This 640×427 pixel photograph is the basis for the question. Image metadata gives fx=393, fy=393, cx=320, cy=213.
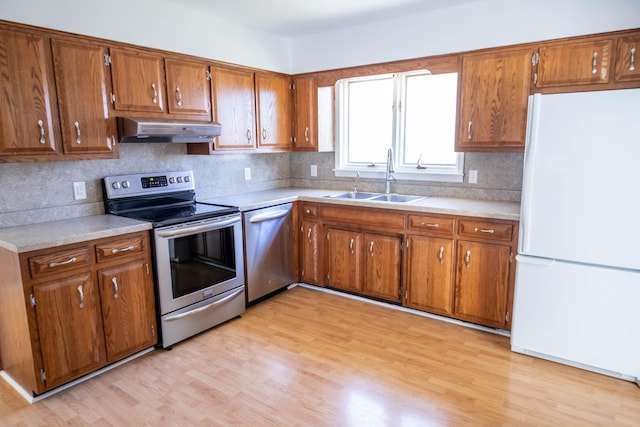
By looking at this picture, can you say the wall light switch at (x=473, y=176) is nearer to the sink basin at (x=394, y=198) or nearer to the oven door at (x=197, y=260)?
the sink basin at (x=394, y=198)

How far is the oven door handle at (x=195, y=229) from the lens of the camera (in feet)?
8.50

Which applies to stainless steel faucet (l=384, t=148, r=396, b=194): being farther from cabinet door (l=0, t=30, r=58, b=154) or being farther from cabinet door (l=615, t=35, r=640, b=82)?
cabinet door (l=0, t=30, r=58, b=154)

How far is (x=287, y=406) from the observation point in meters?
2.13

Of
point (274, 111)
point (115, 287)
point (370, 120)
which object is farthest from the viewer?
point (370, 120)

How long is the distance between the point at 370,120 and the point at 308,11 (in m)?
1.21

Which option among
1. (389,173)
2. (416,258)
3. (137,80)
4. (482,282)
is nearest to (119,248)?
(137,80)

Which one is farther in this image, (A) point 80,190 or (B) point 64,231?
(A) point 80,190

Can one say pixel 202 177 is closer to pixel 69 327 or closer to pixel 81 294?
→ pixel 81 294

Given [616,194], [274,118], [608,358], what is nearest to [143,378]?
[274,118]

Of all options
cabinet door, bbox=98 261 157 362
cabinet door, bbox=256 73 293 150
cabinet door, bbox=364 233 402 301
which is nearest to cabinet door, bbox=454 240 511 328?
cabinet door, bbox=364 233 402 301

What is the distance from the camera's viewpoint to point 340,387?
2.29 meters

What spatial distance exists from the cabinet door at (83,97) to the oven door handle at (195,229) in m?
0.68

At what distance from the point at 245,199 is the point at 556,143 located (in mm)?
2394

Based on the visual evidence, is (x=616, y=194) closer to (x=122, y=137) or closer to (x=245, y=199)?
(x=245, y=199)
